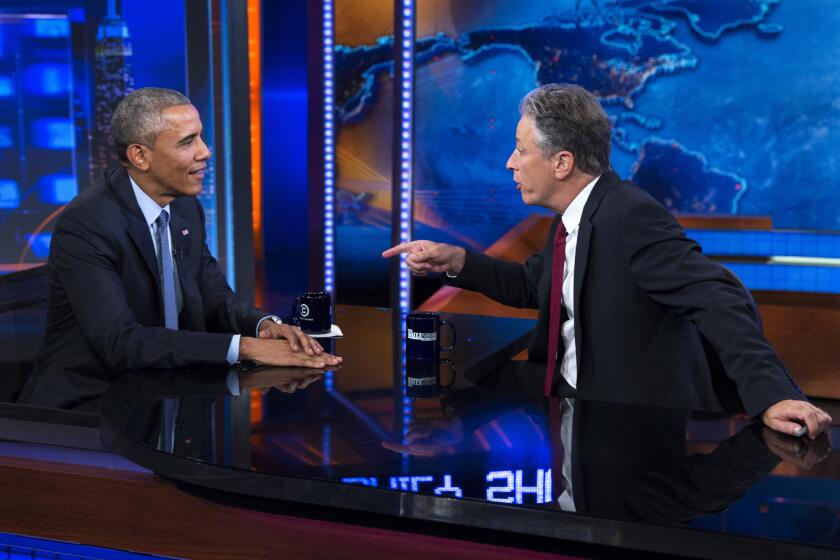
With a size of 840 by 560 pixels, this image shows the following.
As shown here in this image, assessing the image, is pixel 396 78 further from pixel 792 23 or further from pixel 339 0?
pixel 792 23

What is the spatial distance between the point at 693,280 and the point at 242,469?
0.94m

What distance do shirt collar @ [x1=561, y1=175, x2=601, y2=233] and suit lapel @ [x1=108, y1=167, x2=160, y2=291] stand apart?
95cm

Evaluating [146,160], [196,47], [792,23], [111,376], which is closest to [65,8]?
[196,47]

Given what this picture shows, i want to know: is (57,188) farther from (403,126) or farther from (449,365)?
(449,365)

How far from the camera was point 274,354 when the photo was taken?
1.91 m

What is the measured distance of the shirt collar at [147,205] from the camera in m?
2.16

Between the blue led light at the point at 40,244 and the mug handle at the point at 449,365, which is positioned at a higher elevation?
the blue led light at the point at 40,244

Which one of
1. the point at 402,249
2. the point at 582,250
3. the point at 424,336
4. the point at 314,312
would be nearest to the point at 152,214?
the point at 314,312

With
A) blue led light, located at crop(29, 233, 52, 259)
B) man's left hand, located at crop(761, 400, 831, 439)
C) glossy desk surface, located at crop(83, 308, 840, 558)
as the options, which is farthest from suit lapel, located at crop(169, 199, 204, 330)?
blue led light, located at crop(29, 233, 52, 259)

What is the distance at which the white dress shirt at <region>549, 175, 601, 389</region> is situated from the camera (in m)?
1.95

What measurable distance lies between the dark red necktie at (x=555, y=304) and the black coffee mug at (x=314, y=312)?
1.88ft

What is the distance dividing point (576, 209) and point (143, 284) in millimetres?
1006

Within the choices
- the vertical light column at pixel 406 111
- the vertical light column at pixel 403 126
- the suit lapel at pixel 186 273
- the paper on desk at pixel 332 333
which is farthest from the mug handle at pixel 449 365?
the vertical light column at pixel 406 111

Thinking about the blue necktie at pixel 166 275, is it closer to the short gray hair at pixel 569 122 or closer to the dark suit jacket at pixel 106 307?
the dark suit jacket at pixel 106 307
